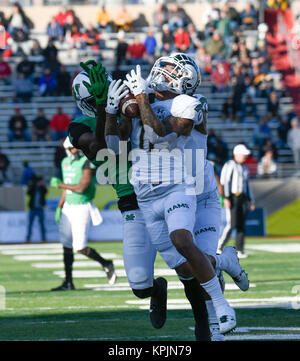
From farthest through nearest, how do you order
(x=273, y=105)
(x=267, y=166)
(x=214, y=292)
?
(x=273, y=105)
(x=267, y=166)
(x=214, y=292)

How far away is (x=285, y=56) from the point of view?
1137 inches

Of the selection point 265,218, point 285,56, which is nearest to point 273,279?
point 265,218

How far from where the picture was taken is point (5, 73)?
2534cm

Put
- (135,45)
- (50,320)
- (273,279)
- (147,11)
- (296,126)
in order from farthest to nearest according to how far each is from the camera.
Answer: (147,11) → (135,45) → (296,126) → (273,279) → (50,320)

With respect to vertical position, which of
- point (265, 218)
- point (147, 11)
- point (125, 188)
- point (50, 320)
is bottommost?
point (265, 218)

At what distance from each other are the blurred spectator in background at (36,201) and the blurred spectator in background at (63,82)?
18.2ft

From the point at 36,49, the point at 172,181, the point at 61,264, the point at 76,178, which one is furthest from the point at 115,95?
the point at 36,49

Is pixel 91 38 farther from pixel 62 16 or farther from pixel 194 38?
pixel 194 38

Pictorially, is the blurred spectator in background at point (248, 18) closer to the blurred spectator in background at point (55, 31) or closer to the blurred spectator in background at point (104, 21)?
the blurred spectator in background at point (104, 21)

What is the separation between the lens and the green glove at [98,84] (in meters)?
6.71

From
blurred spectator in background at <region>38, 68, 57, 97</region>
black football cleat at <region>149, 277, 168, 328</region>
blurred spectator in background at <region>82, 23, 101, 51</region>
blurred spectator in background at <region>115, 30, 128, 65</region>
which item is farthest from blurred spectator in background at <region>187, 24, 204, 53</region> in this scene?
black football cleat at <region>149, 277, 168, 328</region>

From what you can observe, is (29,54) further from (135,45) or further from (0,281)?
(0,281)

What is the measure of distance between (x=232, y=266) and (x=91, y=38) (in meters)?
20.3
